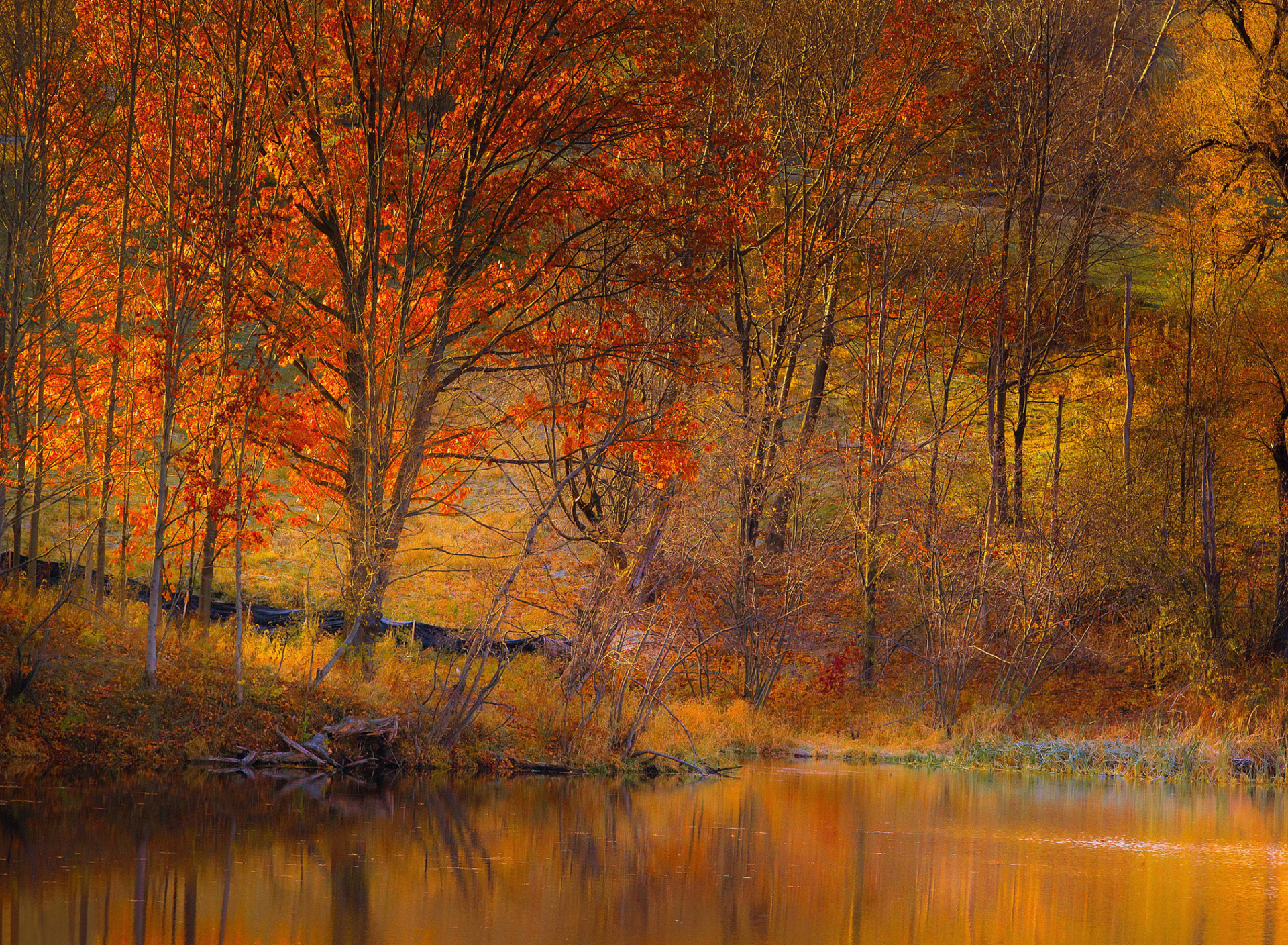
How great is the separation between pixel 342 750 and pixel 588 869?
6154 mm

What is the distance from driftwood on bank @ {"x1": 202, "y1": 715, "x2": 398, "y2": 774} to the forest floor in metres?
0.20

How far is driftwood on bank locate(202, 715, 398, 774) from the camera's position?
46.0 ft

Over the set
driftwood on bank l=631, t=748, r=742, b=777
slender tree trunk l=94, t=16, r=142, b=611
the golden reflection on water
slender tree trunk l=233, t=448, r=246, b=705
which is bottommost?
driftwood on bank l=631, t=748, r=742, b=777

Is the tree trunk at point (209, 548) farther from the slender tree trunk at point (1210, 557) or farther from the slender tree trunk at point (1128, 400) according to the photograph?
the slender tree trunk at point (1128, 400)

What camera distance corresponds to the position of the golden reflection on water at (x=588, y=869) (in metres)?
6.98

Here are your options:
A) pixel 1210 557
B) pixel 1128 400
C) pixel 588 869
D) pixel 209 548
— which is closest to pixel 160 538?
pixel 209 548

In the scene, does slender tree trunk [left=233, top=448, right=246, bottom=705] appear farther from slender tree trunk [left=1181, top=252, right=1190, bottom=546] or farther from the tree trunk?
slender tree trunk [left=1181, top=252, right=1190, bottom=546]

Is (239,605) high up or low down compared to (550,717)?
up

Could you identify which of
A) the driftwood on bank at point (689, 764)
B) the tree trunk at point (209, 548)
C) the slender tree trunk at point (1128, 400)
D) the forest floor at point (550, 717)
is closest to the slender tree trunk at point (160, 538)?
the forest floor at point (550, 717)

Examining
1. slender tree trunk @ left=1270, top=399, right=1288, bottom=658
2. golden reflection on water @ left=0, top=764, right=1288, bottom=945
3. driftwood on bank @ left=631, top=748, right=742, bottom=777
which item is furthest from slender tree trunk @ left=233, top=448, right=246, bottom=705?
slender tree trunk @ left=1270, top=399, right=1288, bottom=658

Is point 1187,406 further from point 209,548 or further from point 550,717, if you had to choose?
point 209,548

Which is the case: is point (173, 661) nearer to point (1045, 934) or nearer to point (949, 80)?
point (1045, 934)

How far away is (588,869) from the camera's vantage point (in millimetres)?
9047

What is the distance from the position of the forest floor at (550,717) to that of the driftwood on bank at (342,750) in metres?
0.20
